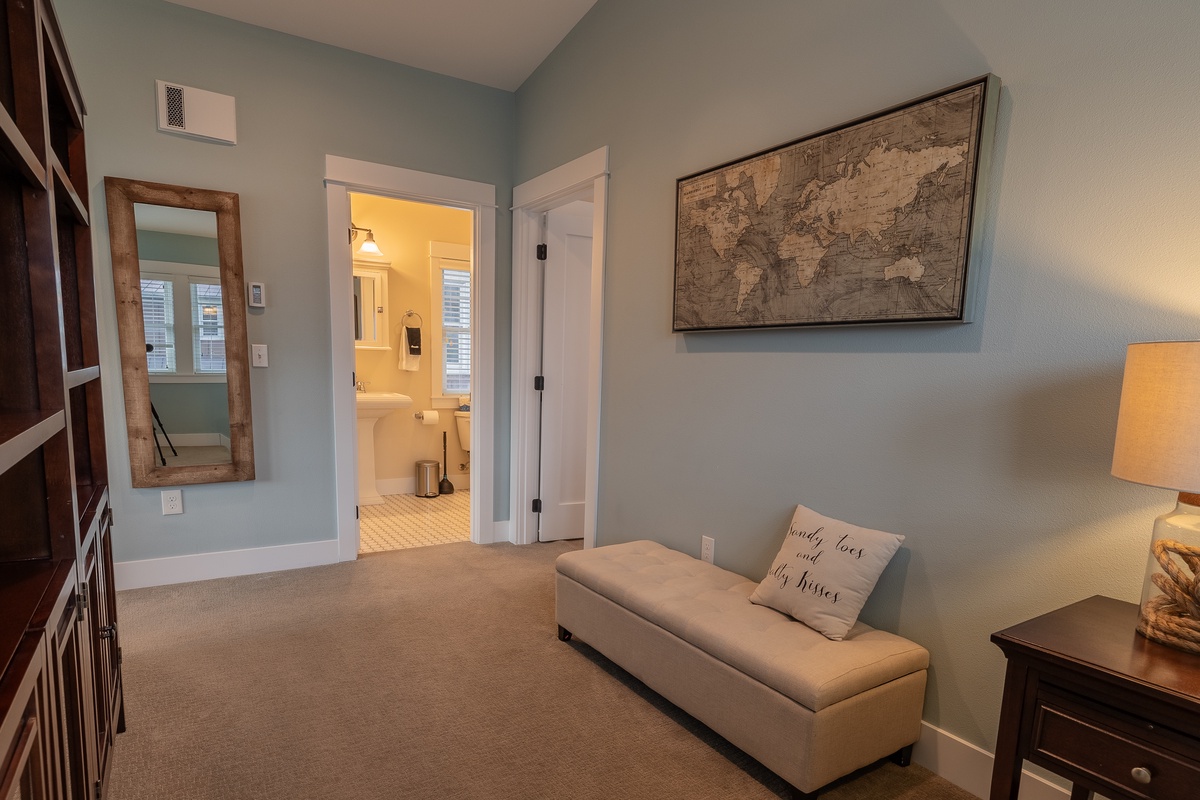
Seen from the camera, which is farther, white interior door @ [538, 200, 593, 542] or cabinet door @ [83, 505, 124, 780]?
white interior door @ [538, 200, 593, 542]

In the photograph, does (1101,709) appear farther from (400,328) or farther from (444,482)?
(400,328)

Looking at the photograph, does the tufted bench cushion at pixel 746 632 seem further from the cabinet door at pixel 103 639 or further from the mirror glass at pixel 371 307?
the mirror glass at pixel 371 307

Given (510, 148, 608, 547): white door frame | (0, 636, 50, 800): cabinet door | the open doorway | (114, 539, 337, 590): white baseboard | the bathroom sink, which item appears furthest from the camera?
the open doorway

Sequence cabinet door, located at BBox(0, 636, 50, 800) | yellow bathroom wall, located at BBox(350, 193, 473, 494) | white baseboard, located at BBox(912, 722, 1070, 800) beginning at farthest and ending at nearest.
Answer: yellow bathroom wall, located at BBox(350, 193, 473, 494)
white baseboard, located at BBox(912, 722, 1070, 800)
cabinet door, located at BBox(0, 636, 50, 800)

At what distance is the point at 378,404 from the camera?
4516 mm

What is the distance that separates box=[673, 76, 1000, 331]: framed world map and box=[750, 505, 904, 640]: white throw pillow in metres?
0.66

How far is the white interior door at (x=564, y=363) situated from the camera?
3.77 metres

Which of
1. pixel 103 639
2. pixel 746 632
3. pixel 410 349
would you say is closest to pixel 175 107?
pixel 410 349

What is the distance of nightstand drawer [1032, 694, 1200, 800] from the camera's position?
1.02 m

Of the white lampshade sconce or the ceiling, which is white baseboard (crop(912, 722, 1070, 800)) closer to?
the ceiling

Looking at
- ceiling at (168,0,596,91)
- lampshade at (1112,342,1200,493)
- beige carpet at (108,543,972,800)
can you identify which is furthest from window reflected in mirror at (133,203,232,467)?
lampshade at (1112,342,1200,493)

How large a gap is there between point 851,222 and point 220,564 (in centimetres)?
341

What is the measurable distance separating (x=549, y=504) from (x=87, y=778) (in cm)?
281

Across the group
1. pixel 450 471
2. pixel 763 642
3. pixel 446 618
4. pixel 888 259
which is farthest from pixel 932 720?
pixel 450 471
